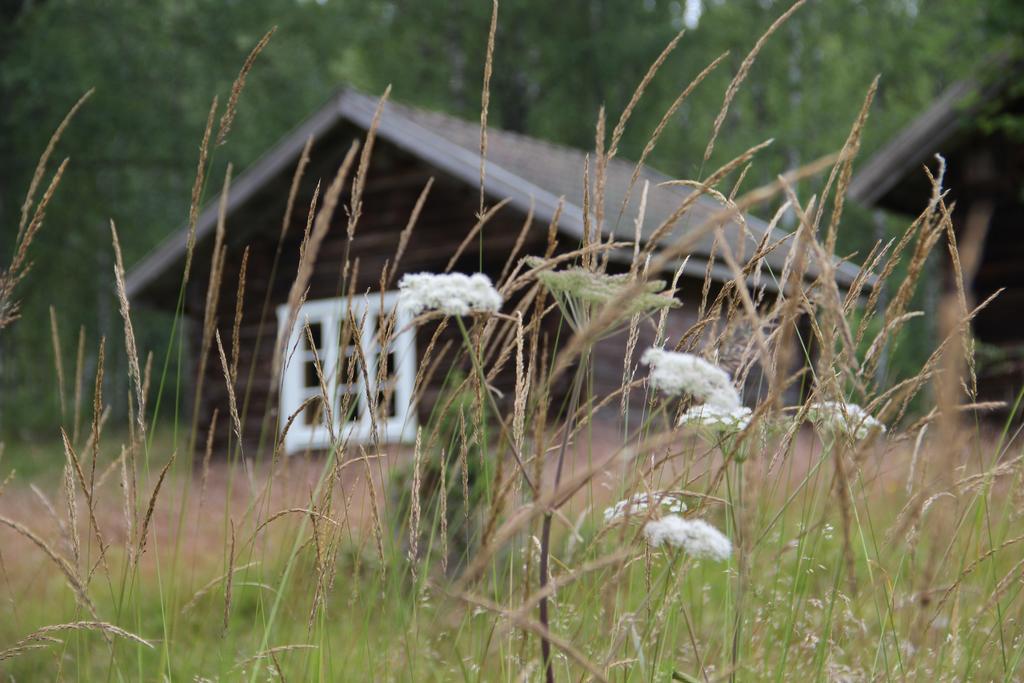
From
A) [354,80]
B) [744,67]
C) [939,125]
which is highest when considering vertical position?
[354,80]

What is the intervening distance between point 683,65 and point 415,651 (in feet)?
71.7

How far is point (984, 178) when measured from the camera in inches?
416

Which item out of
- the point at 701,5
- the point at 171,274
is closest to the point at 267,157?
the point at 171,274

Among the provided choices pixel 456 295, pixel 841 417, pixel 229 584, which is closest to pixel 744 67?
pixel 841 417

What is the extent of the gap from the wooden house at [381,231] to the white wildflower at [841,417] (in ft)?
25.3

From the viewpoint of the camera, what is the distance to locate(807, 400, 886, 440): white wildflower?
1.39 m

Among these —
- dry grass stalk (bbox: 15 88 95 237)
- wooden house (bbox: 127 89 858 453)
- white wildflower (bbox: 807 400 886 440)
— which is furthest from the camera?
wooden house (bbox: 127 89 858 453)

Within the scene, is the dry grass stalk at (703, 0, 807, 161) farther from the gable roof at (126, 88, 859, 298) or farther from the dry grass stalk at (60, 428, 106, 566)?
the gable roof at (126, 88, 859, 298)

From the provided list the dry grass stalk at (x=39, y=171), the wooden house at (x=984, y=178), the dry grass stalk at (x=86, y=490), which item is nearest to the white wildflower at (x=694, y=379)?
the dry grass stalk at (x=86, y=490)

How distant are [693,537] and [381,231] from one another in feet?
35.0

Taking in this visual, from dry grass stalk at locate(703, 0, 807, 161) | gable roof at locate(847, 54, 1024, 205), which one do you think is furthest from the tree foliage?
dry grass stalk at locate(703, 0, 807, 161)

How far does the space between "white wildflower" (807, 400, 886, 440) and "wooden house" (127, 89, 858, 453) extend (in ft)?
25.3

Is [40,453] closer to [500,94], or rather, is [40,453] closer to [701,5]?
[500,94]

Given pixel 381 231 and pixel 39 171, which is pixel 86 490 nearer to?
pixel 39 171
